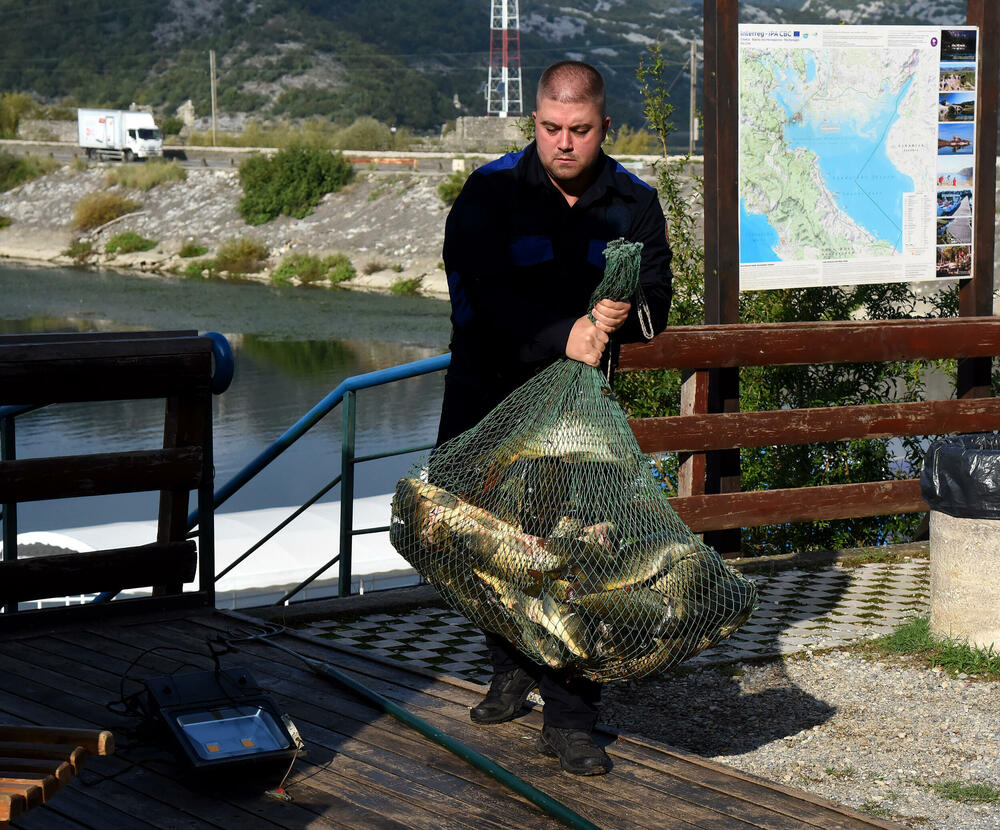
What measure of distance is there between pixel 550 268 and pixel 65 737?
165cm

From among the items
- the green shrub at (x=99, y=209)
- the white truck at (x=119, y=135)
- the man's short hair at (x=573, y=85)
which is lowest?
the man's short hair at (x=573, y=85)

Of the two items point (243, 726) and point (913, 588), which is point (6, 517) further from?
point (913, 588)

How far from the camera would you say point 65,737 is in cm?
270

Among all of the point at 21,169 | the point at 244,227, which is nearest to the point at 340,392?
the point at 244,227

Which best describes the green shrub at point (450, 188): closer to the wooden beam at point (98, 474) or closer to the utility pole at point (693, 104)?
the utility pole at point (693, 104)

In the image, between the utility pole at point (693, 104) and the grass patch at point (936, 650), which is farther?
the utility pole at point (693, 104)

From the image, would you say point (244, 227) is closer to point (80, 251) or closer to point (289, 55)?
point (80, 251)

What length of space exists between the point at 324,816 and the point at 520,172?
1630 mm

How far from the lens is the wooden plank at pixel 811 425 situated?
5.98 meters

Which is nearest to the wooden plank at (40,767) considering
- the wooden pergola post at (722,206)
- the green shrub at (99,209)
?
the wooden pergola post at (722,206)

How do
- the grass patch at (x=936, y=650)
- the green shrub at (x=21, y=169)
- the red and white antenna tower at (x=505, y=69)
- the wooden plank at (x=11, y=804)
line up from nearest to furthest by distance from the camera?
the wooden plank at (x=11, y=804) → the grass patch at (x=936, y=650) → the green shrub at (x=21, y=169) → the red and white antenna tower at (x=505, y=69)

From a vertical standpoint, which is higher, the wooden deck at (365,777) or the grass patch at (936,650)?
the wooden deck at (365,777)

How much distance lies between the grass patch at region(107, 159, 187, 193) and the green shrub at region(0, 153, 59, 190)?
2999mm

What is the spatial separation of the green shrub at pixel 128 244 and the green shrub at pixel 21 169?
9.95m
